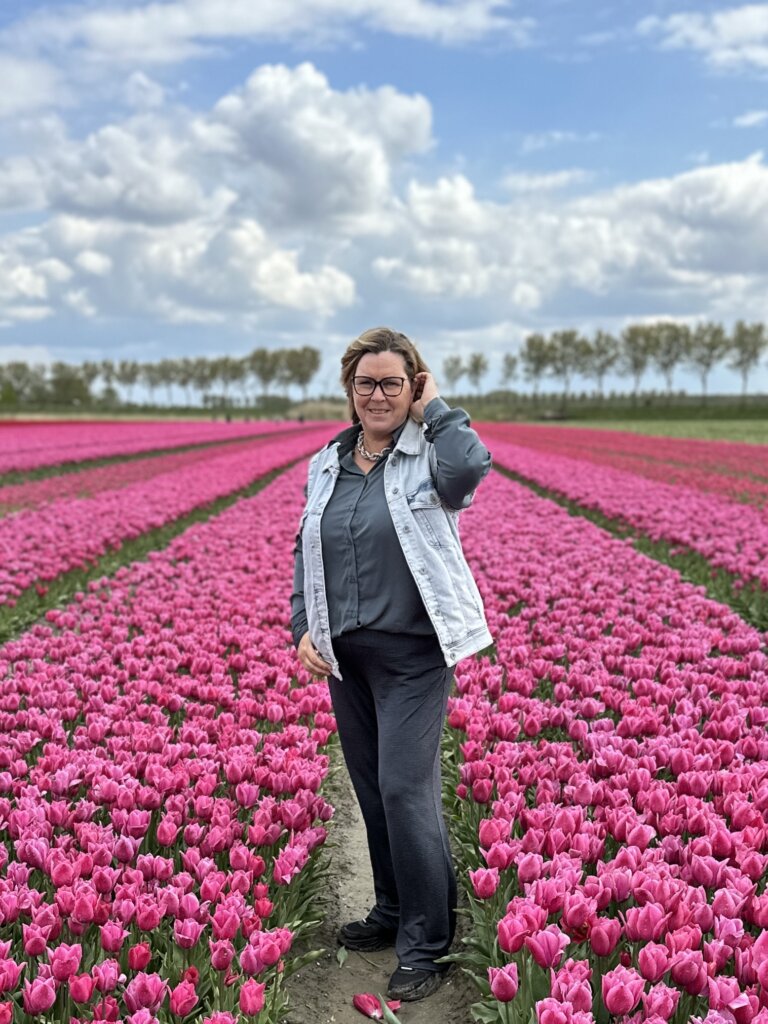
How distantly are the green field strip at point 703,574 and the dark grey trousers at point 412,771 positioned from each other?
19.1ft

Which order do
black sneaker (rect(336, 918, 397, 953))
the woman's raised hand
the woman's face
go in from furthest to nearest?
black sneaker (rect(336, 918, 397, 953))
the woman's raised hand
the woman's face

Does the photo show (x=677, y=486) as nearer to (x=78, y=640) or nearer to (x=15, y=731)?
(x=78, y=640)

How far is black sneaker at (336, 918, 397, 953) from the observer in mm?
4012

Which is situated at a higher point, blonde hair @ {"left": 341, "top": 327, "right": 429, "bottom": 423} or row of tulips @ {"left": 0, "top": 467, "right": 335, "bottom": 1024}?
blonde hair @ {"left": 341, "top": 327, "right": 429, "bottom": 423}

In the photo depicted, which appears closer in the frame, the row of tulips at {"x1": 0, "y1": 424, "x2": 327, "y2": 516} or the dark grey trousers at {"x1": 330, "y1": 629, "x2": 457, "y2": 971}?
the dark grey trousers at {"x1": 330, "y1": 629, "x2": 457, "y2": 971}

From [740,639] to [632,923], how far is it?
4202 millimetres

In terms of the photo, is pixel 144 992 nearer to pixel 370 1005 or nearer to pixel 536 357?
pixel 370 1005

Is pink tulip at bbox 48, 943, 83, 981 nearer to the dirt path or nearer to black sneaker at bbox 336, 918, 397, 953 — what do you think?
the dirt path

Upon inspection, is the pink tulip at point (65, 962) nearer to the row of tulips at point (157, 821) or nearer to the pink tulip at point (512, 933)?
the row of tulips at point (157, 821)

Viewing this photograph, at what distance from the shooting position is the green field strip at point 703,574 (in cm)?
898

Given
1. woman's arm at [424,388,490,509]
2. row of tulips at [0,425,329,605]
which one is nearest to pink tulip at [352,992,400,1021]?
woman's arm at [424,388,490,509]

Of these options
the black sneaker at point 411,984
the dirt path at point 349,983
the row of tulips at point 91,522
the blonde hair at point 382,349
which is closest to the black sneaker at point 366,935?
the dirt path at point 349,983

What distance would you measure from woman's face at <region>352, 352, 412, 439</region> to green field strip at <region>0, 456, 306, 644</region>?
595 cm

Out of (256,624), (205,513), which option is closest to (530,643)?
(256,624)
